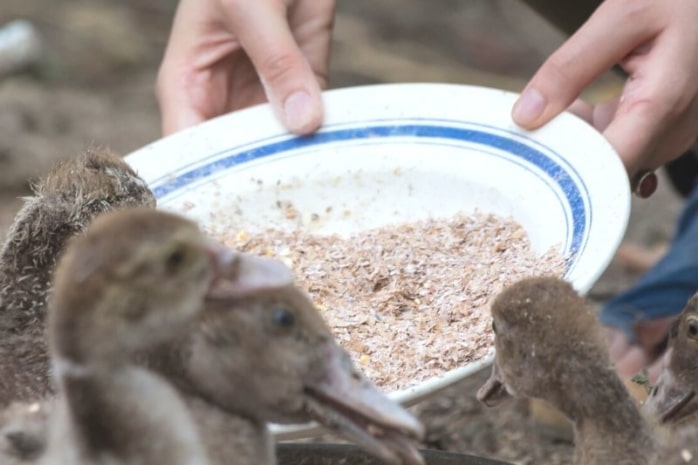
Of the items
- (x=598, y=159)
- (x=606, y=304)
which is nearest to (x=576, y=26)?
(x=606, y=304)

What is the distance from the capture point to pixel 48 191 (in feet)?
7.09

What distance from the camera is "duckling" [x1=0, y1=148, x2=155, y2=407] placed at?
6.80 feet

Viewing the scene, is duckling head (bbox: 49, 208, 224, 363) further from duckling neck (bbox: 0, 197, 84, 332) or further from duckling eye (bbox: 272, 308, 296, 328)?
duckling neck (bbox: 0, 197, 84, 332)

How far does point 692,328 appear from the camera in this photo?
2090mm

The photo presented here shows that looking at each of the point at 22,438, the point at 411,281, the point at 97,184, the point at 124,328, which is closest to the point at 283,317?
the point at 124,328

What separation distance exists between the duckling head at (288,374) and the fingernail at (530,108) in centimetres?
102

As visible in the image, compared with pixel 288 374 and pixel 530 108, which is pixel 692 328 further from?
pixel 288 374

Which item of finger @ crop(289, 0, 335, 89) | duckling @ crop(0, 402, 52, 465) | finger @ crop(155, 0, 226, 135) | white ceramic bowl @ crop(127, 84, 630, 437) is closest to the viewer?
duckling @ crop(0, 402, 52, 465)

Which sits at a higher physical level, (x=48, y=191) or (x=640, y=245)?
(x=48, y=191)

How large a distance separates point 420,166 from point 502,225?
270mm

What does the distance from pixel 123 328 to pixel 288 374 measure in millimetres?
258

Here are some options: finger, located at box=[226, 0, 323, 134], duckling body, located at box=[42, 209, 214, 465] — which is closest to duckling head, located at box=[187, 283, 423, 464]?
duckling body, located at box=[42, 209, 214, 465]

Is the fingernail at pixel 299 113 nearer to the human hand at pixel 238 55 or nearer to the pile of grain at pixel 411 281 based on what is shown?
the human hand at pixel 238 55

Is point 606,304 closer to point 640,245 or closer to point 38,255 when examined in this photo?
point 640,245
